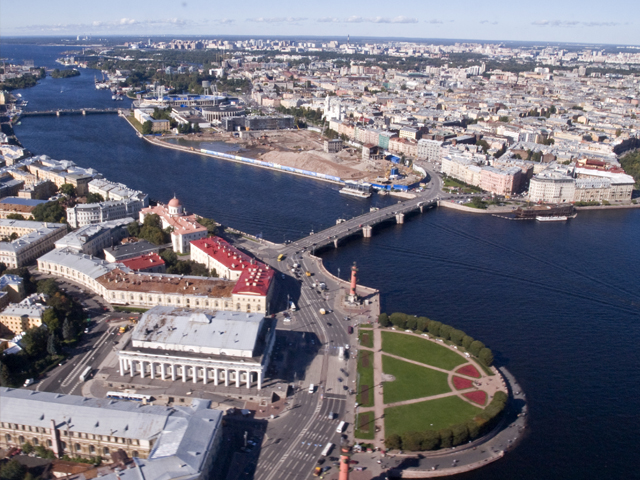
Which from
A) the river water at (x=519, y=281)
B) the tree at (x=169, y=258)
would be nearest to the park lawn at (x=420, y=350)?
Answer: the river water at (x=519, y=281)

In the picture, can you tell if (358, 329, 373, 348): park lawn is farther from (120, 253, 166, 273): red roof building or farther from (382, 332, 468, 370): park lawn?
(120, 253, 166, 273): red roof building

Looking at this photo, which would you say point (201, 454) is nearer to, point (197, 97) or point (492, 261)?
point (492, 261)

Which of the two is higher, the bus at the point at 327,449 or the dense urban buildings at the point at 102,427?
the dense urban buildings at the point at 102,427

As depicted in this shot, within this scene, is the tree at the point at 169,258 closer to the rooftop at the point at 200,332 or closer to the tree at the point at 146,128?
the rooftop at the point at 200,332

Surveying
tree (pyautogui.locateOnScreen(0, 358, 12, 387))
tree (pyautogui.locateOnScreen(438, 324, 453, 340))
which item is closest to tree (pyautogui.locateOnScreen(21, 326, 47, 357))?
tree (pyautogui.locateOnScreen(0, 358, 12, 387))

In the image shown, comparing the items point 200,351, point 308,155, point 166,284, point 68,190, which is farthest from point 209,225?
point 308,155

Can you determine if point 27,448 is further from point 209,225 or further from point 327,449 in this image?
point 209,225

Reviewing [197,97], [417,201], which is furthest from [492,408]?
[197,97]
